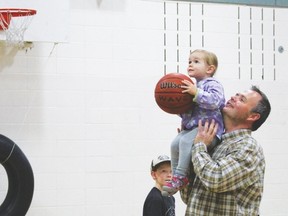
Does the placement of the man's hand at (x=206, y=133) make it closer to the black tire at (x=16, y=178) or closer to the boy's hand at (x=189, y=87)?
the boy's hand at (x=189, y=87)

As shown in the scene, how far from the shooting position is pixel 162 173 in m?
5.14

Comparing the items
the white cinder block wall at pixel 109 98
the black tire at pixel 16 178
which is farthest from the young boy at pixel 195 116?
the white cinder block wall at pixel 109 98

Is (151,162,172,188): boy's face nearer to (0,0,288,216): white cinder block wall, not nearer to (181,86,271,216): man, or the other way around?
(181,86,271,216): man

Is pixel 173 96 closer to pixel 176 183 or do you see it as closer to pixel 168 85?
pixel 168 85

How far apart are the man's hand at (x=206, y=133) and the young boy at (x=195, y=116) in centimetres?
8

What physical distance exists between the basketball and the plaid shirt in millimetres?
314

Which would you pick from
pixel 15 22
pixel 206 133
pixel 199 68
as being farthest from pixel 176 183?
pixel 15 22

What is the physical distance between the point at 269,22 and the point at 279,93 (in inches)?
34.6

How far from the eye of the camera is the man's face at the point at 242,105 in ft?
12.8

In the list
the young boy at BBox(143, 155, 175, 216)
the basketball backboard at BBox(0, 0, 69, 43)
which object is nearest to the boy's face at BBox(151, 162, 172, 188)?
the young boy at BBox(143, 155, 175, 216)

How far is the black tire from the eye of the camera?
5.89 m

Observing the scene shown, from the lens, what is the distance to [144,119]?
6.78 metres

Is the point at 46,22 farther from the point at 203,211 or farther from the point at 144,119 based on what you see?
the point at 203,211

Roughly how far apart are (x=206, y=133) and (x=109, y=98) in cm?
290
